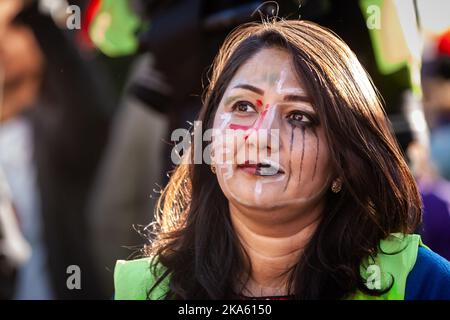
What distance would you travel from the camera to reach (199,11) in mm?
3070

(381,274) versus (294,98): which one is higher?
(294,98)

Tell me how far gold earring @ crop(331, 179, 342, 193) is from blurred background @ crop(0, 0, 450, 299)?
829mm

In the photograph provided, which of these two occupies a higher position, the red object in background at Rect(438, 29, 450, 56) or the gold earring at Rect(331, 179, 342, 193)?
the red object in background at Rect(438, 29, 450, 56)

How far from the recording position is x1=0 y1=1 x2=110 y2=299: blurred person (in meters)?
3.64

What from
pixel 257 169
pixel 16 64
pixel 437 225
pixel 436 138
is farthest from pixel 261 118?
pixel 16 64

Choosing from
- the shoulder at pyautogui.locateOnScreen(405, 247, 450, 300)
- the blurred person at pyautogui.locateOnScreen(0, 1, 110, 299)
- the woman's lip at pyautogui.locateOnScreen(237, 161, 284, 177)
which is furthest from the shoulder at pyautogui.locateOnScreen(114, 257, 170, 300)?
the blurred person at pyautogui.locateOnScreen(0, 1, 110, 299)

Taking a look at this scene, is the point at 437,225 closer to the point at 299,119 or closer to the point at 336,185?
the point at 336,185

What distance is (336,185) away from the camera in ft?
7.09

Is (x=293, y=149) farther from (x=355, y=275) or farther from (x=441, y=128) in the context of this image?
(x=441, y=128)

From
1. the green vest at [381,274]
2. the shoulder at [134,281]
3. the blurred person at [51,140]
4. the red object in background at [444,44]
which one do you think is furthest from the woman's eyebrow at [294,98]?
the blurred person at [51,140]

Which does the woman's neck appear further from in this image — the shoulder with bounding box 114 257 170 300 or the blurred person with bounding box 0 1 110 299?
the blurred person with bounding box 0 1 110 299

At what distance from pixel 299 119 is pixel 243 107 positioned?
0.15 metres
